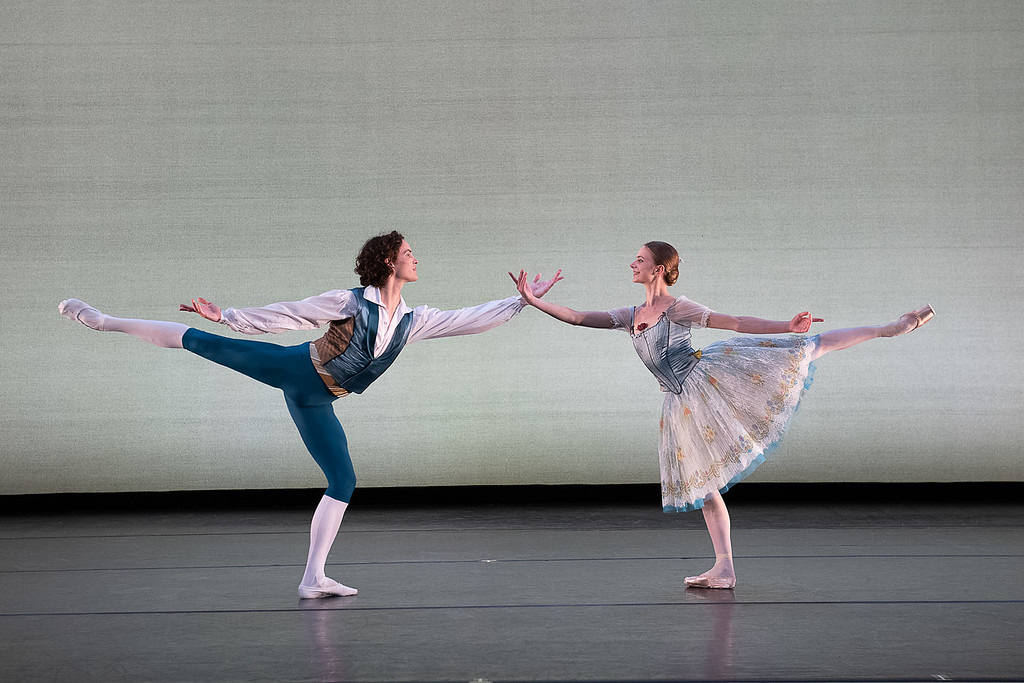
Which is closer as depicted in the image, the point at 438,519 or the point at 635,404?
the point at 438,519

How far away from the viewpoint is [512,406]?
5363 millimetres

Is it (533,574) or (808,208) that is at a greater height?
(808,208)

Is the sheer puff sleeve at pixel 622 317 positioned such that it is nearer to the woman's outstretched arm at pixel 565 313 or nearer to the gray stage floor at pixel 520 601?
the woman's outstretched arm at pixel 565 313

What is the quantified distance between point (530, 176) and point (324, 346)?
2353 millimetres

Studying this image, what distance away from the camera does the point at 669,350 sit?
3418mm

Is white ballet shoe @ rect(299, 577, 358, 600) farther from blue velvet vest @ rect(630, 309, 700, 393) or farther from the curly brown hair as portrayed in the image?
blue velvet vest @ rect(630, 309, 700, 393)

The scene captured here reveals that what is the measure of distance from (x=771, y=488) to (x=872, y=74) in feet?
7.44

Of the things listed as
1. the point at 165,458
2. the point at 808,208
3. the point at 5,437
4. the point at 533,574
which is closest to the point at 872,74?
→ the point at 808,208

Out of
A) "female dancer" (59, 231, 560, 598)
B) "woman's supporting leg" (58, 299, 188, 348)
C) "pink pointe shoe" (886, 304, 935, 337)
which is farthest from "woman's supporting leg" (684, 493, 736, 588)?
"woman's supporting leg" (58, 299, 188, 348)

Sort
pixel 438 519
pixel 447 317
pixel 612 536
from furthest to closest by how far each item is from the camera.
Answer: pixel 438 519, pixel 612 536, pixel 447 317

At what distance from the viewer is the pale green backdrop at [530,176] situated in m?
5.26

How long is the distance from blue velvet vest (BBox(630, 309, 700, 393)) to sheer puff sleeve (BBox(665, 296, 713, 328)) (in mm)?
22

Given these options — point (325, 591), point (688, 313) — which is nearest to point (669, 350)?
point (688, 313)

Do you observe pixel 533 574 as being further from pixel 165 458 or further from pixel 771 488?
pixel 165 458
